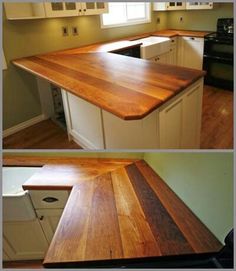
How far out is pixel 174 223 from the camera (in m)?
1.04

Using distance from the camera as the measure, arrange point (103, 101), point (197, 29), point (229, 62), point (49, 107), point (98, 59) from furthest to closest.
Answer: point (197, 29) < point (229, 62) < point (49, 107) < point (98, 59) < point (103, 101)

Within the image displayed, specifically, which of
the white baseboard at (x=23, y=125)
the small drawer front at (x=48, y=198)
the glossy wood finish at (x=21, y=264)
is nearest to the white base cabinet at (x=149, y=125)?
the small drawer front at (x=48, y=198)

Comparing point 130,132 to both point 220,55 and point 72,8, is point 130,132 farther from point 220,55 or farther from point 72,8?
point 220,55

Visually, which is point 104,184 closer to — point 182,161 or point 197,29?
point 182,161

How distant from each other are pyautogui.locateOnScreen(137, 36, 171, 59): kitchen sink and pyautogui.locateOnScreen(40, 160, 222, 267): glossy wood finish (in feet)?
6.75

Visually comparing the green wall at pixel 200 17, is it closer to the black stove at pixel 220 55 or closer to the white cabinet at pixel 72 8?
the black stove at pixel 220 55

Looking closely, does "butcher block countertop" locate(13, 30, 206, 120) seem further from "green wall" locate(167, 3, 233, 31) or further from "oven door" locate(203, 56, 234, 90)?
"green wall" locate(167, 3, 233, 31)

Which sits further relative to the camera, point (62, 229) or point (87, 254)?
point (62, 229)

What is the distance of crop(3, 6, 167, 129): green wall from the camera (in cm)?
244

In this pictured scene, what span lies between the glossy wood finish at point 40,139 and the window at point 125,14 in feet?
5.37

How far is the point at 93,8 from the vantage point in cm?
269

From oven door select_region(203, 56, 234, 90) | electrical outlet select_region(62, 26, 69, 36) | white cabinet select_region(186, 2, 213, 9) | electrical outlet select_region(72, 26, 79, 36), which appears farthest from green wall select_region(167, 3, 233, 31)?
electrical outlet select_region(62, 26, 69, 36)

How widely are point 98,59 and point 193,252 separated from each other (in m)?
1.89

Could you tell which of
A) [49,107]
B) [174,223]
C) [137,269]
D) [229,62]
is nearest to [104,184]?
[174,223]
